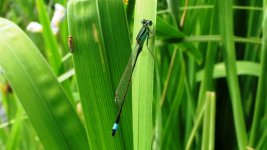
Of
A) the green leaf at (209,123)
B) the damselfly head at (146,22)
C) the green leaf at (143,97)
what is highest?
the damselfly head at (146,22)

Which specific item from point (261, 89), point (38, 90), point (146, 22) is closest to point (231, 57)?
point (261, 89)

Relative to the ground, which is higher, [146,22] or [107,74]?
[146,22]

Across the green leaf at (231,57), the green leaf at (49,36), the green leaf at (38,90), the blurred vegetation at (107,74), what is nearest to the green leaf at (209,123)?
the blurred vegetation at (107,74)

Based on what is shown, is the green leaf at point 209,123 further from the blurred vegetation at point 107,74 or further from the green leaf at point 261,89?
the green leaf at point 261,89

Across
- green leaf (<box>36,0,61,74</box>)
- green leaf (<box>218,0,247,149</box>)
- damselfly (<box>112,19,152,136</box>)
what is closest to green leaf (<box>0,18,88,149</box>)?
damselfly (<box>112,19,152,136</box>)

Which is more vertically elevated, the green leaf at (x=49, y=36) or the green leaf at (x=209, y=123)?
the green leaf at (x=49, y=36)

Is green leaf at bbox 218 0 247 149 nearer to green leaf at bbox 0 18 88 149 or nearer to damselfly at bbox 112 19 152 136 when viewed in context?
damselfly at bbox 112 19 152 136

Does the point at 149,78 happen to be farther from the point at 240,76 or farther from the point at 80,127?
the point at 240,76

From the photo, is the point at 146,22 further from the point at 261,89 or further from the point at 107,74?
the point at 261,89
